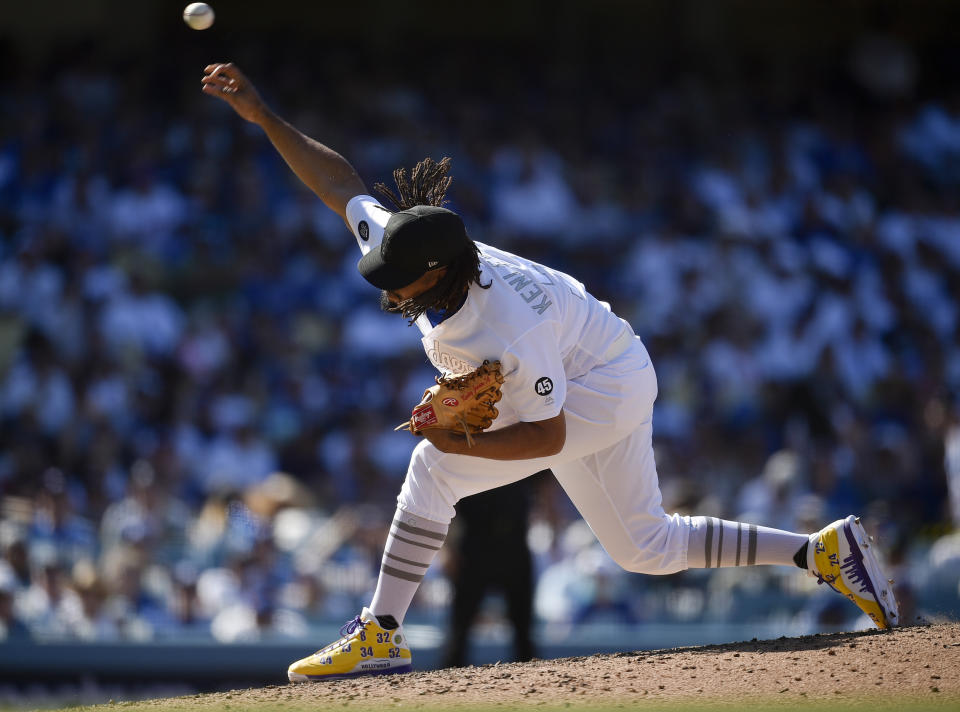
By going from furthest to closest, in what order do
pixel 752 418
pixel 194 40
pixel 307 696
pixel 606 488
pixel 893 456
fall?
pixel 194 40, pixel 752 418, pixel 893 456, pixel 606 488, pixel 307 696

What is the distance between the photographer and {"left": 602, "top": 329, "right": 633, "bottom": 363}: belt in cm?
419

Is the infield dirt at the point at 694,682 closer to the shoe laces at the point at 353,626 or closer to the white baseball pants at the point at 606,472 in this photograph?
the shoe laces at the point at 353,626

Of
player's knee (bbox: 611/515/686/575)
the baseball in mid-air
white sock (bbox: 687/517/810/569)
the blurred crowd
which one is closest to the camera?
player's knee (bbox: 611/515/686/575)

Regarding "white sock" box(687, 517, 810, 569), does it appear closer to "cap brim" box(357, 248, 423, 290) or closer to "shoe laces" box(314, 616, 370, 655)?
"shoe laces" box(314, 616, 370, 655)

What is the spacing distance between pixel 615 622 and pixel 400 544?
162 inches

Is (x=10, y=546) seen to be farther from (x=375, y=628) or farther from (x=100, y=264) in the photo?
(x=375, y=628)

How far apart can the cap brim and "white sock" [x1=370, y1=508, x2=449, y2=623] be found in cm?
87

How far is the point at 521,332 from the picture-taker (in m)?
3.72

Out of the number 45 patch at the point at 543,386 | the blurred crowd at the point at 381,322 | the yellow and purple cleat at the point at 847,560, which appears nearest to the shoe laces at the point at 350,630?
the number 45 patch at the point at 543,386

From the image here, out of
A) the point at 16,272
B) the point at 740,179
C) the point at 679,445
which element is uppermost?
the point at 740,179

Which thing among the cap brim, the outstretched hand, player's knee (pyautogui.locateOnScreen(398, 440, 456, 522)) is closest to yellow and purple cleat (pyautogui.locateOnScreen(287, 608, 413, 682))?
player's knee (pyautogui.locateOnScreen(398, 440, 456, 522))

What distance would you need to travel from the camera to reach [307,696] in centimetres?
396

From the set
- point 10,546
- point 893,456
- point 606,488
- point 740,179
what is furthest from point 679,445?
point 606,488

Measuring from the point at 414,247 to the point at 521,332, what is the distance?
0.43 m
